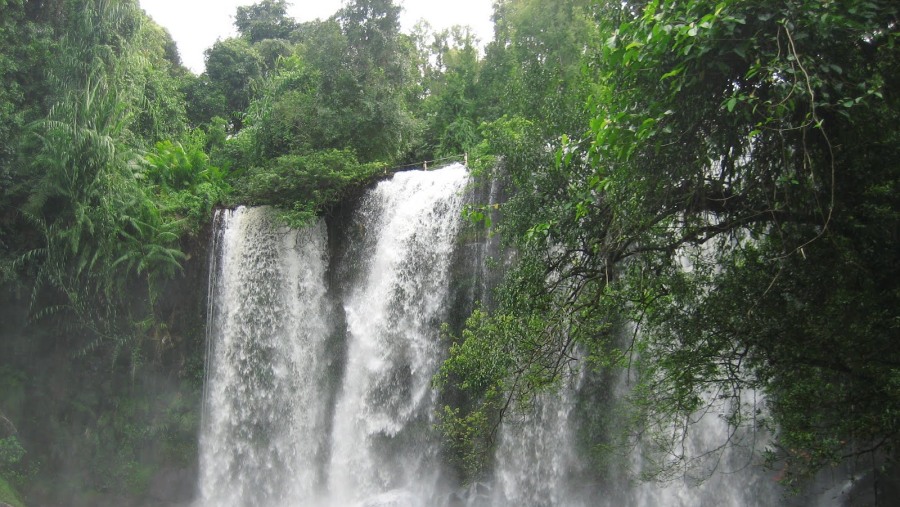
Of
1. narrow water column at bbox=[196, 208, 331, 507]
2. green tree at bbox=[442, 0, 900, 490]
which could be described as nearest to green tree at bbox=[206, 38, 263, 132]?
narrow water column at bbox=[196, 208, 331, 507]

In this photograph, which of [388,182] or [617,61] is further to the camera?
[388,182]

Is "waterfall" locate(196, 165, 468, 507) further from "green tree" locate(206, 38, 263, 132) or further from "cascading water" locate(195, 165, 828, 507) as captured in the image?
"green tree" locate(206, 38, 263, 132)

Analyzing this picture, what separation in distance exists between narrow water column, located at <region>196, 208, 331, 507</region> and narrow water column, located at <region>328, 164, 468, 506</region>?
2.44 feet

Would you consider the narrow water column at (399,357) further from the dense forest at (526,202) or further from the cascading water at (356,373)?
the dense forest at (526,202)

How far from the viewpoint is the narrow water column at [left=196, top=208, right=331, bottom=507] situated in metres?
13.3

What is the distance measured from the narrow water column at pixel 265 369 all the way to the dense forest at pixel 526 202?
0.72 meters

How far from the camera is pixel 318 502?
42.4 ft

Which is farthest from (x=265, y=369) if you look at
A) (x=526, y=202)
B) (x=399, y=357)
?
(x=526, y=202)

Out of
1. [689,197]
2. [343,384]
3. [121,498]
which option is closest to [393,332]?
[343,384]

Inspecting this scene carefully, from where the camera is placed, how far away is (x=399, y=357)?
12484mm

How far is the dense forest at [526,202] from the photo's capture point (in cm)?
479

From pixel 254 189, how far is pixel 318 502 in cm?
603

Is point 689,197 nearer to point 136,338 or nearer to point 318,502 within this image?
point 318,502

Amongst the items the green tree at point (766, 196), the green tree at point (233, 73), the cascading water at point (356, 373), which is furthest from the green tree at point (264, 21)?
the green tree at point (766, 196)
